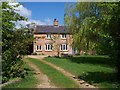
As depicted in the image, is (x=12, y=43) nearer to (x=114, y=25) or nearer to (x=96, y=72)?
(x=114, y=25)

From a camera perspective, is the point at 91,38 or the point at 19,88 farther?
the point at 91,38

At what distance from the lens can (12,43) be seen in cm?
1873

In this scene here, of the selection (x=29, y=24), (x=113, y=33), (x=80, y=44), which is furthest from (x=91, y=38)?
(x=113, y=33)

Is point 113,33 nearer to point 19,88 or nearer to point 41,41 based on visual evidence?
point 19,88

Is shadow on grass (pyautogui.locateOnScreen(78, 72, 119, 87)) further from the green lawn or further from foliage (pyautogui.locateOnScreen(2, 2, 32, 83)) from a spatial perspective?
foliage (pyautogui.locateOnScreen(2, 2, 32, 83))

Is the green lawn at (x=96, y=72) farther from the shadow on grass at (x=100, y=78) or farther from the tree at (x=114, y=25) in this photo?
the tree at (x=114, y=25)

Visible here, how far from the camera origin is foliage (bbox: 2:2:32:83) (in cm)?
1760

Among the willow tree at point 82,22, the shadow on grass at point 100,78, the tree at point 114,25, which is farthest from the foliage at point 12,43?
the willow tree at point 82,22

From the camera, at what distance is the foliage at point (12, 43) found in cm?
1760

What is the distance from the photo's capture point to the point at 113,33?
17.6 meters

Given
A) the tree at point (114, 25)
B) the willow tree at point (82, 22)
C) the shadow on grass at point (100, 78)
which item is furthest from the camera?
the willow tree at point (82, 22)

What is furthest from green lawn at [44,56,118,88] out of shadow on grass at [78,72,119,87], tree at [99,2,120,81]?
tree at [99,2,120,81]

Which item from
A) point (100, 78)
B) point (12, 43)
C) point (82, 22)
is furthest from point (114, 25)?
point (82, 22)

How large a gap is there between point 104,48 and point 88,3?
20125 millimetres
